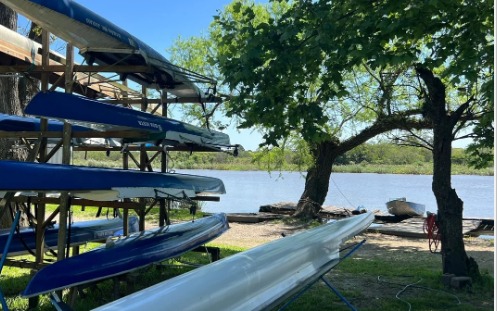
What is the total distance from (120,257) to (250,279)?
2.72 meters

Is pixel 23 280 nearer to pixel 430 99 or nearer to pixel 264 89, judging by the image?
pixel 264 89

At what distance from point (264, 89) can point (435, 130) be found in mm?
3205

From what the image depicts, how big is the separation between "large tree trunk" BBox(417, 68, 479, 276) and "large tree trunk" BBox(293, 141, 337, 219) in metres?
10.1

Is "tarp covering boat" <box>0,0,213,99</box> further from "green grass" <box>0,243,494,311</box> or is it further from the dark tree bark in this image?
the dark tree bark

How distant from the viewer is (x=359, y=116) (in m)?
17.7

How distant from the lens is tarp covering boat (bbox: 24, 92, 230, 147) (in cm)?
503

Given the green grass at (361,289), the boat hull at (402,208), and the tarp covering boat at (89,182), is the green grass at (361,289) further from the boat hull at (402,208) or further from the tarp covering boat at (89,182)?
the boat hull at (402,208)

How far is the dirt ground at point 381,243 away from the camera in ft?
35.9

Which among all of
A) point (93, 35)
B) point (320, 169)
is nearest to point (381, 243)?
point (320, 169)

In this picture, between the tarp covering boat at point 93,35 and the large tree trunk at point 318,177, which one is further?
the large tree trunk at point 318,177

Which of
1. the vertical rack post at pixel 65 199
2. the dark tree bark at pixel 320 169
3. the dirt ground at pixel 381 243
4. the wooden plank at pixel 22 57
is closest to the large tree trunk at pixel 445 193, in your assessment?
the dirt ground at pixel 381 243

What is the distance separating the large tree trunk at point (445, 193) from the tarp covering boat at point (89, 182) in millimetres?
3758

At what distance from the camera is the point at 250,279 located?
2.98m

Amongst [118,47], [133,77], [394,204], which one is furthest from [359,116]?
[118,47]
